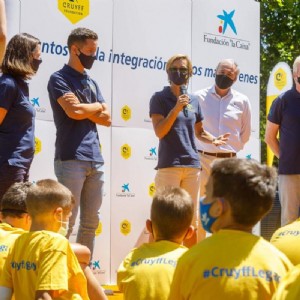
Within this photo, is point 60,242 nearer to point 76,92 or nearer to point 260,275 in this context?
point 260,275

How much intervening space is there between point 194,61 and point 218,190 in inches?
187

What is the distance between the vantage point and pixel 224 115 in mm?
6320

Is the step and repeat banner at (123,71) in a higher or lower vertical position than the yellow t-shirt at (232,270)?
higher

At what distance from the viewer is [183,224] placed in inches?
122

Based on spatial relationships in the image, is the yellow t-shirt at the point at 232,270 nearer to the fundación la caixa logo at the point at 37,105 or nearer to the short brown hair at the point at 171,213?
the short brown hair at the point at 171,213

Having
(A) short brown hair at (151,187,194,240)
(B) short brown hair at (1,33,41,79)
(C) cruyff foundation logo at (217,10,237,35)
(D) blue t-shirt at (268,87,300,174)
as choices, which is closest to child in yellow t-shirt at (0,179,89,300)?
(A) short brown hair at (151,187,194,240)

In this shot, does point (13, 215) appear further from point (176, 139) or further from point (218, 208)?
point (176, 139)

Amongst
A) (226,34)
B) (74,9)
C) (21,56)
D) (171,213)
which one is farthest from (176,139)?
(171,213)

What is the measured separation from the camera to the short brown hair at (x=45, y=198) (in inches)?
130

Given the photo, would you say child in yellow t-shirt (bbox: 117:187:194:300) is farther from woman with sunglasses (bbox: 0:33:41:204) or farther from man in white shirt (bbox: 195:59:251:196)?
man in white shirt (bbox: 195:59:251:196)

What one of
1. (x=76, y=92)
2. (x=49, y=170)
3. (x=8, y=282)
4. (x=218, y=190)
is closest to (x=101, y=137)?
(x=49, y=170)

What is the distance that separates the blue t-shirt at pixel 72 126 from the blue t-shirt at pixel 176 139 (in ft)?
2.39

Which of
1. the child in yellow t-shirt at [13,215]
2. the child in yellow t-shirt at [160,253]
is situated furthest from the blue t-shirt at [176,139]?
the child in yellow t-shirt at [160,253]

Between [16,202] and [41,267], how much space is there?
0.57 metres
